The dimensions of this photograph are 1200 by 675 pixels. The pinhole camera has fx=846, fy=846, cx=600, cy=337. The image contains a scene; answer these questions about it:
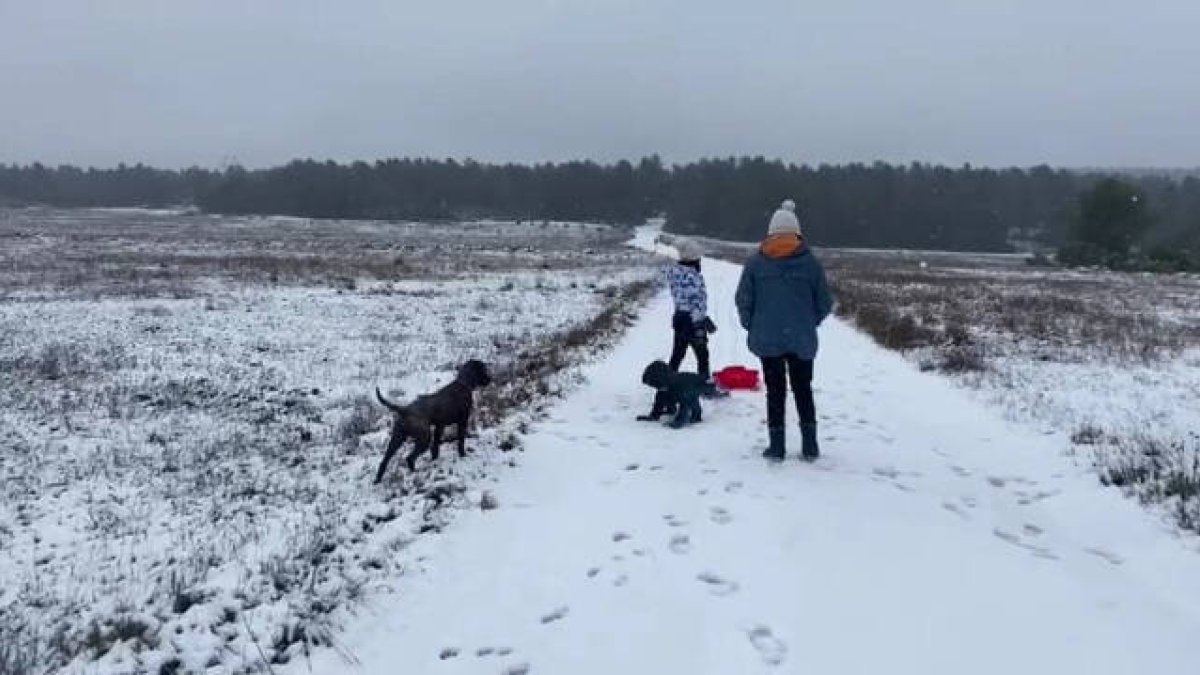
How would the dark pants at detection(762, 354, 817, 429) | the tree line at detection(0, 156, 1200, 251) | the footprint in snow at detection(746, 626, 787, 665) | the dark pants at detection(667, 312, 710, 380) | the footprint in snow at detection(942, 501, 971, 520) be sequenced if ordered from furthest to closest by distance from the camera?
the tree line at detection(0, 156, 1200, 251), the dark pants at detection(667, 312, 710, 380), the dark pants at detection(762, 354, 817, 429), the footprint in snow at detection(942, 501, 971, 520), the footprint in snow at detection(746, 626, 787, 665)

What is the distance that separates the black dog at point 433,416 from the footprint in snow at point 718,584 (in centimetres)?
318

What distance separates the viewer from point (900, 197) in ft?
367

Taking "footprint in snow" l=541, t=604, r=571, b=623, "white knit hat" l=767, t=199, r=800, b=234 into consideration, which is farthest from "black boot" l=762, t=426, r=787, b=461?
"footprint in snow" l=541, t=604, r=571, b=623

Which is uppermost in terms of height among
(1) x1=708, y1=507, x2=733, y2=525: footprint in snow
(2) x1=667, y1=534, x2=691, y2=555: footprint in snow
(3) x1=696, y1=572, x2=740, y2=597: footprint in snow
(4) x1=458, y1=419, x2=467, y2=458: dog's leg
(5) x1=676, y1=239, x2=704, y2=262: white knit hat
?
(5) x1=676, y1=239, x2=704, y2=262: white knit hat

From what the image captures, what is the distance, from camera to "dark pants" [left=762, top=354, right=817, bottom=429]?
7859mm

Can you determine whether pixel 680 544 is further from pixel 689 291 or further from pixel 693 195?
pixel 693 195

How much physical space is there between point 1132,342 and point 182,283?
2821 centimetres

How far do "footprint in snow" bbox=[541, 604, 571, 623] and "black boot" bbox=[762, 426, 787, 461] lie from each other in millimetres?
3538

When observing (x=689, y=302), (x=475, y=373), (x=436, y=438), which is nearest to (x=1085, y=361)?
(x=689, y=302)

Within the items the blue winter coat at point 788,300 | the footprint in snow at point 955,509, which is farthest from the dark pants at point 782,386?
the footprint in snow at point 955,509

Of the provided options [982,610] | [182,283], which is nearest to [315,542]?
[982,610]

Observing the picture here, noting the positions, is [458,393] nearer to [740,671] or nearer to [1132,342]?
[740,671]

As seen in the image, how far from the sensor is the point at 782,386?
26.2 ft

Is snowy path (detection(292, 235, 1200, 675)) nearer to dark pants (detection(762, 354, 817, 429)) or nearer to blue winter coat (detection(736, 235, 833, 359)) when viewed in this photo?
dark pants (detection(762, 354, 817, 429))
